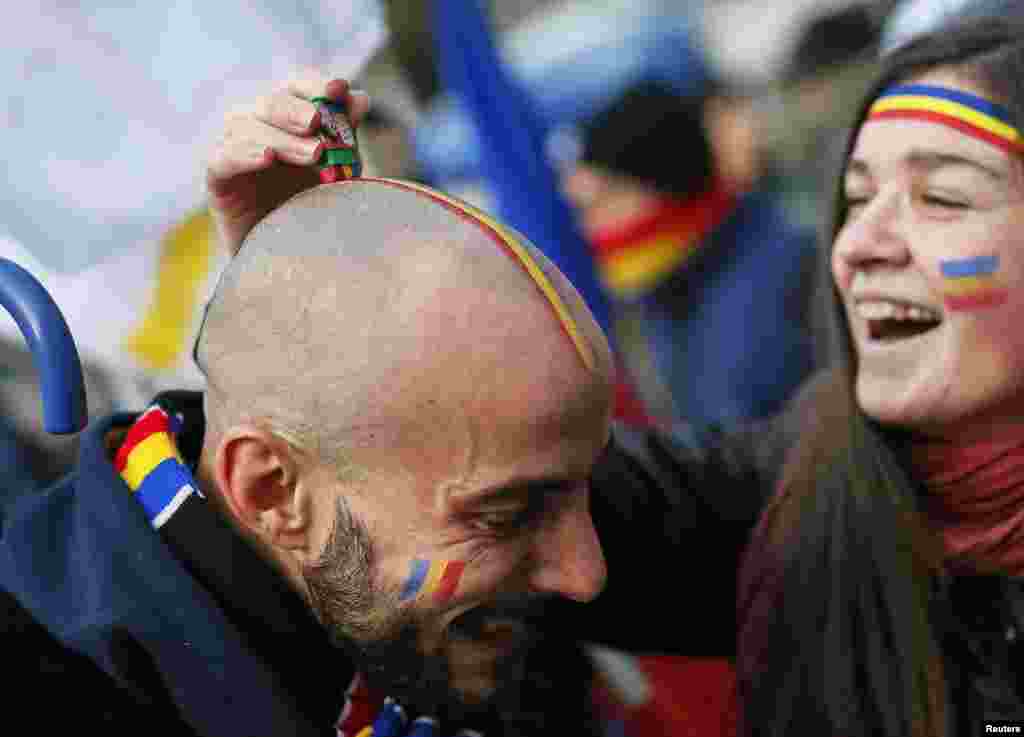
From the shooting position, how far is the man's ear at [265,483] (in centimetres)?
111

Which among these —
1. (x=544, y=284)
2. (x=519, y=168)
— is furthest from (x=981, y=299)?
(x=519, y=168)

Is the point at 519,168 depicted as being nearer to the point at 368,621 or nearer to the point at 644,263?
the point at 644,263

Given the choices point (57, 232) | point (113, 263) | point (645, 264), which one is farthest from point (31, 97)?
point (645, 264)

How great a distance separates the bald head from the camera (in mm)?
1059

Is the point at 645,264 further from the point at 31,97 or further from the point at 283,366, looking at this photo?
the point at 283,366

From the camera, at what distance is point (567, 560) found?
116 centimetres

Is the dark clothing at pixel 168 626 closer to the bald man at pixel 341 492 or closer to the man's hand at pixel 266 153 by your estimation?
the bald man at pixel 341 492

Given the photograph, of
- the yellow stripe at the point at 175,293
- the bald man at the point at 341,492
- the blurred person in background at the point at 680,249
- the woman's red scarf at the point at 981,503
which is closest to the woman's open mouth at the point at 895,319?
the woman's red scarf at the point at 981,503

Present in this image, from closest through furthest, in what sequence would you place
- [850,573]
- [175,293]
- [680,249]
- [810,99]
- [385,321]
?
[385,321] < [850,573] < [175,293] < [680,249] < [810,99]

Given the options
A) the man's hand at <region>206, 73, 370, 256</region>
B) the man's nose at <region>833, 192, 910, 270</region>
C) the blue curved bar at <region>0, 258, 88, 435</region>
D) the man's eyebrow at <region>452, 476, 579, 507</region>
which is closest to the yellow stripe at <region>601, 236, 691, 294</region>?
the man's nose at <region>833, 192, 910, 270</region>

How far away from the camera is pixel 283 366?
1093mm

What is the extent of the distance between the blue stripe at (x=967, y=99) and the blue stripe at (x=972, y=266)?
20 centimetres

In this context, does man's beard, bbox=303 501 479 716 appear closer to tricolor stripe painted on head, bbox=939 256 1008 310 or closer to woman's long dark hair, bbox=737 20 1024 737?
woman's long dark hair, bbox=737 20 1024 737

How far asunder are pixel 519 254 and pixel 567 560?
322mm
